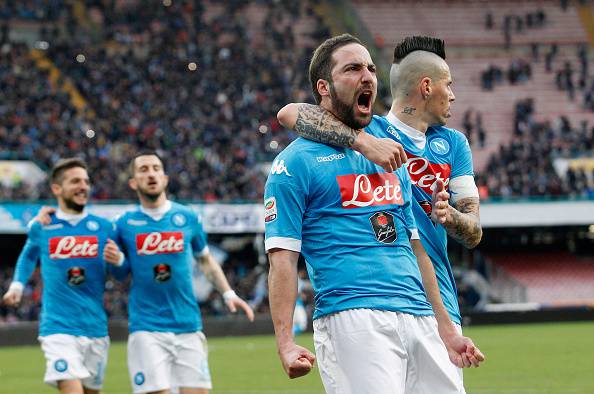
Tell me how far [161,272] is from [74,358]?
104 centimetres

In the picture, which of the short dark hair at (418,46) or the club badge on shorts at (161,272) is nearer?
the short dark hair at (418,46)

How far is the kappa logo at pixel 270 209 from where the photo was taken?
4914mm

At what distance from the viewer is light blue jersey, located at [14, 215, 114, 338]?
383 inches

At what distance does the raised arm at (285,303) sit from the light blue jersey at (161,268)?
4.78 metres

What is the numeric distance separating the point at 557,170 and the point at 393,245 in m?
38.4

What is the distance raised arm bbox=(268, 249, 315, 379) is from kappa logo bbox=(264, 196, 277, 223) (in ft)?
0.51

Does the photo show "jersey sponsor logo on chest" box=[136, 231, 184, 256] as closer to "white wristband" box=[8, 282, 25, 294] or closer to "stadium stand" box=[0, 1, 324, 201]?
"white wristband" box=[8, 282, 25, 294]

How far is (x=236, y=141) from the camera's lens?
3931 cm

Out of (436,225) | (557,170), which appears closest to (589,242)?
(557,170)

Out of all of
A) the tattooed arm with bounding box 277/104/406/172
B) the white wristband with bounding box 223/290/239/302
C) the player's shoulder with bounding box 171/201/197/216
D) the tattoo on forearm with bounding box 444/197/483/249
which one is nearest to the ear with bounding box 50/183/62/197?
the player's shoulder with bounding box 171/201/197/216

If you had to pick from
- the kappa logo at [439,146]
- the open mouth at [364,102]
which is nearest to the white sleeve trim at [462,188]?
the kappa logo at [439,146]

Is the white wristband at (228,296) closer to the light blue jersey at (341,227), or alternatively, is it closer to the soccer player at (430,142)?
the soccer player at (430,142)

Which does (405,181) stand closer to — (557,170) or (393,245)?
(393,245)

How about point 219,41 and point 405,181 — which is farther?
point 219,41
